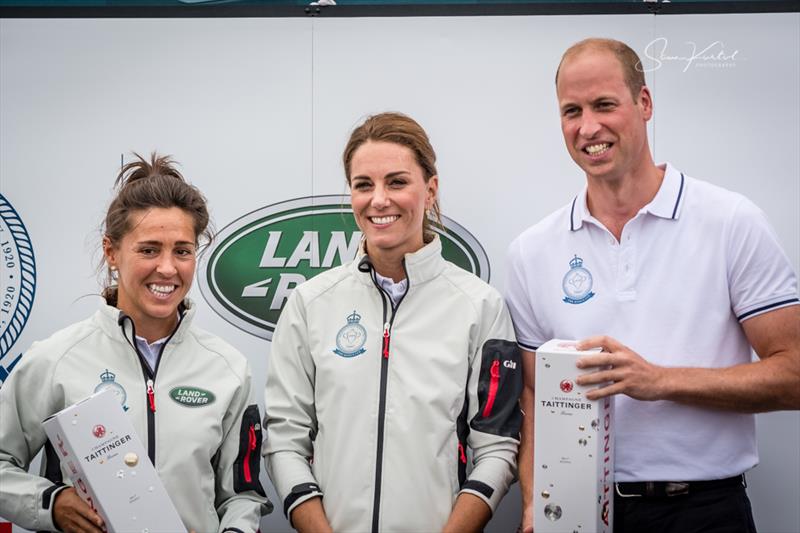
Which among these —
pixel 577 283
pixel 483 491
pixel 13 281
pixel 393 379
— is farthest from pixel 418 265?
pixel 13 281

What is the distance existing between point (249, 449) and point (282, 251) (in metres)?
0.81

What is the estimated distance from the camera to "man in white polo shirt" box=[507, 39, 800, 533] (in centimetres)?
244

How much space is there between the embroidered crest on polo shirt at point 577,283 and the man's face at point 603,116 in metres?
0.30

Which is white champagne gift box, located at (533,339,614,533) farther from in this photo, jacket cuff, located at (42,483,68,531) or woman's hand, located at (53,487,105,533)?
jacket cuff, located at (42,483,68,531)

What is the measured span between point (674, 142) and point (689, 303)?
0.86 metres

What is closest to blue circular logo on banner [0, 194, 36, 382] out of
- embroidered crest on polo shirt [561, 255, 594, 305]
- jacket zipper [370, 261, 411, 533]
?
jacket zipper [370, 261, 411, 533]

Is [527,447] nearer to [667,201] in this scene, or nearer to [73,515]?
[667,201]

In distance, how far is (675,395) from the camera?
7.95 feet

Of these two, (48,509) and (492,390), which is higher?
(492,390)

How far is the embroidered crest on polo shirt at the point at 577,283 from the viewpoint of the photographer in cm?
262

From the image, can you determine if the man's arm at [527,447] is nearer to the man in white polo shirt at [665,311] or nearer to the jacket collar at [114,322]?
the man in white polo shirt at [665,311]

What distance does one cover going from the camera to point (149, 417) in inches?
A: 99.8

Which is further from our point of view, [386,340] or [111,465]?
[386,340]

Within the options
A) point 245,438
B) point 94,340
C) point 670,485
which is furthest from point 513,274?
point 94,340
